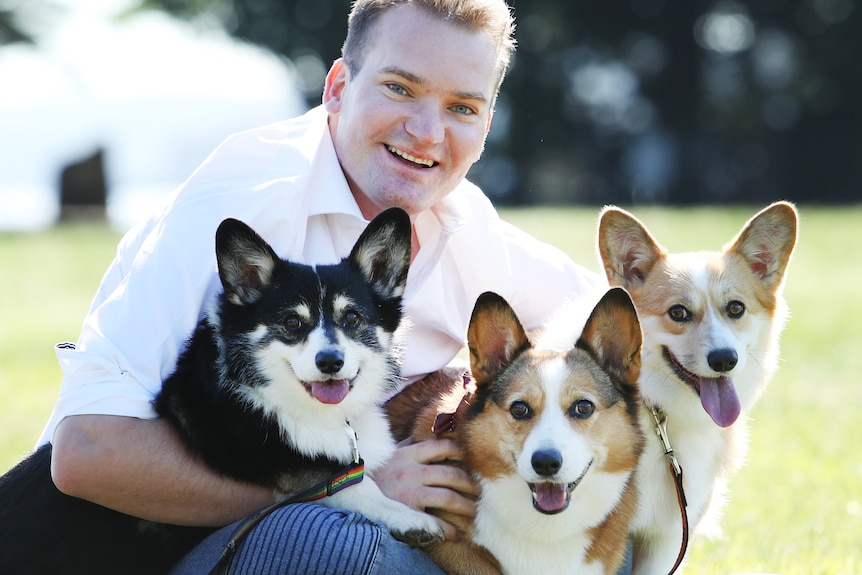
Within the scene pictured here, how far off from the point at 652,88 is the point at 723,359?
23.3 meters

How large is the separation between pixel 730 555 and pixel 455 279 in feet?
5.35

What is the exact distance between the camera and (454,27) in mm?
3291

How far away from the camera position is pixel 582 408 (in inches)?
111

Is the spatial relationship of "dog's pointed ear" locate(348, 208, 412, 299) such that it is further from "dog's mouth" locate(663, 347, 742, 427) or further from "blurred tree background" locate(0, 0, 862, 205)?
"blurred tree background" locate(0, 0, 862, 205)

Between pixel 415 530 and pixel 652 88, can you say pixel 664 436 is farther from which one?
pixel 652 88

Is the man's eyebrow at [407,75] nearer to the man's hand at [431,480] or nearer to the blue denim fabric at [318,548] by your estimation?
the man's hand at [431,480]

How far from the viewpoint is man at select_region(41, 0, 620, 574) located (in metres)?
2.70

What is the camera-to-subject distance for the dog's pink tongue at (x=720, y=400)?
3.06m

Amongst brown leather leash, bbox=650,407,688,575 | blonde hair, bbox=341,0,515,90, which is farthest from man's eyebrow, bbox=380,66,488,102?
brown leather leash, bbox=650,407,688,575

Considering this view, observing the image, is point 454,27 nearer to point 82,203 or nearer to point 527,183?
point 82,203

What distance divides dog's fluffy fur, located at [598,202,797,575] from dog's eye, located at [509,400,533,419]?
0.43m

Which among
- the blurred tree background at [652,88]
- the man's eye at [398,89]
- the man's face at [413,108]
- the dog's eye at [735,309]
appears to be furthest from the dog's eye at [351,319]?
the blurred tree background at [652,88]

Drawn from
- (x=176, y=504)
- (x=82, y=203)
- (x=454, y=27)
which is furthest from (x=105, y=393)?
(x=82, y=203)

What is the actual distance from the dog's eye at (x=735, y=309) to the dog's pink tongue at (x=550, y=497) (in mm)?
909
